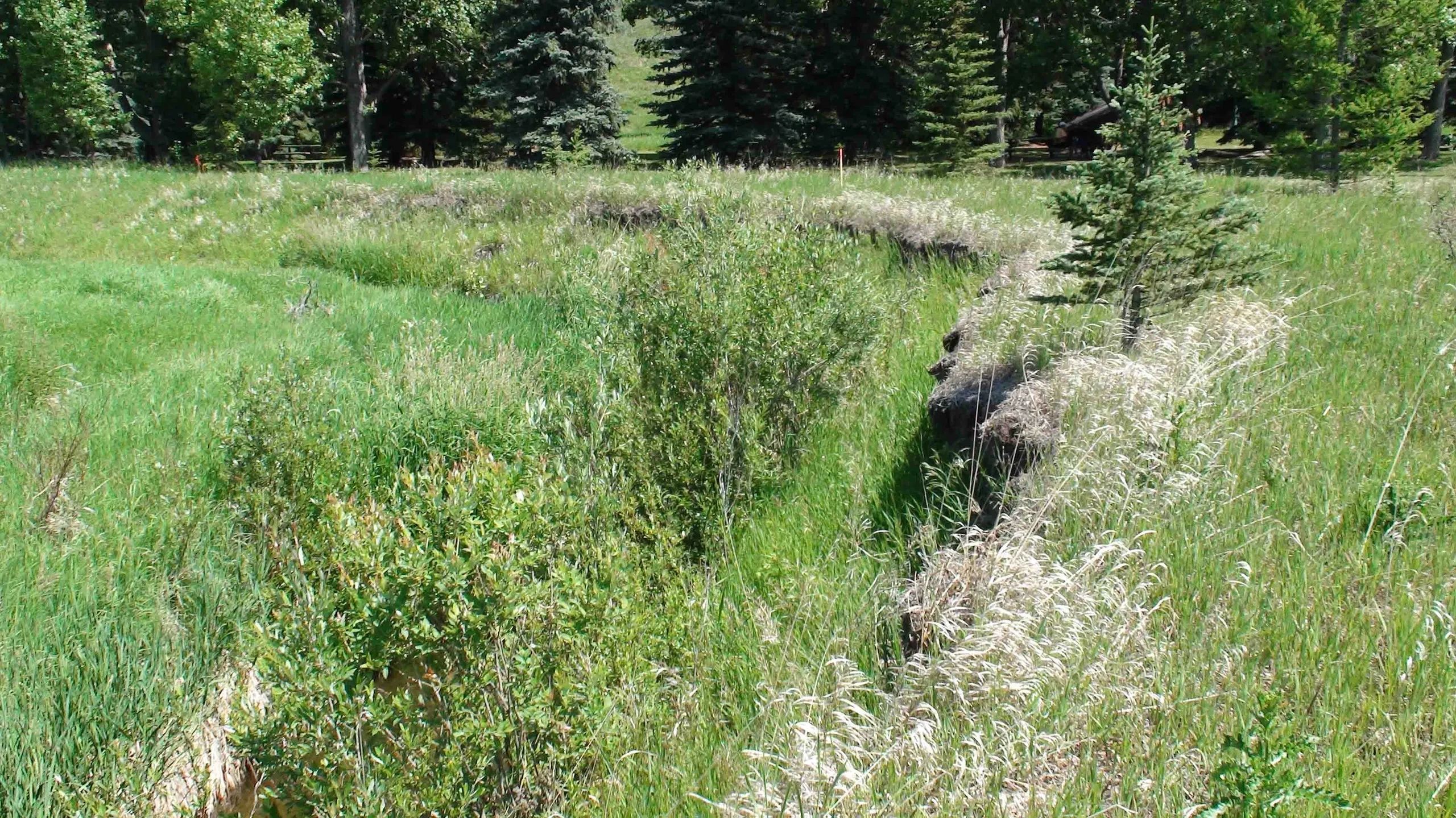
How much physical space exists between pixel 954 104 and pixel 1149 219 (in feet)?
67.9

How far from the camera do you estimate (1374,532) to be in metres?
3.29

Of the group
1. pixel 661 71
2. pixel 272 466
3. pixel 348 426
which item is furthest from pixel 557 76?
pixel 272 466

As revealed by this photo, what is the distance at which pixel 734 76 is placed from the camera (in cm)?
2700

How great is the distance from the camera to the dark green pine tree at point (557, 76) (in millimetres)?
26359

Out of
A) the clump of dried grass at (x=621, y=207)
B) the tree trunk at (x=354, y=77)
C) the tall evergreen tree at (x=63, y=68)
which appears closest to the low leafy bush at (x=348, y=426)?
the clump of dried grass at (x=621, y=207)

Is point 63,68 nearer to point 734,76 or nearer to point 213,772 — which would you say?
point 734,76

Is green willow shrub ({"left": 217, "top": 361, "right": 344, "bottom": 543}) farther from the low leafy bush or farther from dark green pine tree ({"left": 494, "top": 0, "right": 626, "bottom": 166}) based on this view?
dark green pine tree ({"left": 494, "top": 0, "right": 626, "bottom": 166})

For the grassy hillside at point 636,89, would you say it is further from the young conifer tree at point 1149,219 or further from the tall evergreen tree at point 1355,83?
the young conifer tree at point 1149,219

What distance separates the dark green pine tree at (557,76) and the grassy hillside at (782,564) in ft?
63.3

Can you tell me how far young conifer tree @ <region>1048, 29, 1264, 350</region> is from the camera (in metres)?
4.72

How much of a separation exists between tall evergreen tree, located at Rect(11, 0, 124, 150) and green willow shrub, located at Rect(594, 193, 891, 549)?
32.6m

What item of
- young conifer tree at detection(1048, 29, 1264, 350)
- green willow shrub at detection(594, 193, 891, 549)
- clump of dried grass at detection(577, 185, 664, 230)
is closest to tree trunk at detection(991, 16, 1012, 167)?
clump of dried grass at detection(577, 185, 664, 230)

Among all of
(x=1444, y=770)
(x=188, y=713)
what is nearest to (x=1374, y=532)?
(x=1444, y=770)

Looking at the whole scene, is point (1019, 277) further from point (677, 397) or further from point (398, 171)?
point (398, 171)
